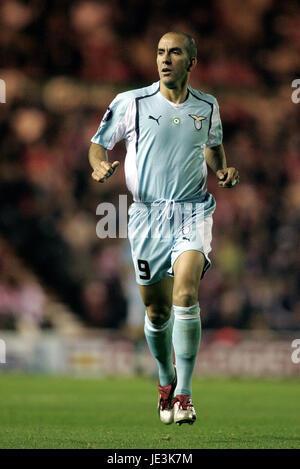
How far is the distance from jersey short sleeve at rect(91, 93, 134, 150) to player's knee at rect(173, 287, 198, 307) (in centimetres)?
115

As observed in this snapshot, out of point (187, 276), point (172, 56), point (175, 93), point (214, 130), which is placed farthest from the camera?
point (214, 130)

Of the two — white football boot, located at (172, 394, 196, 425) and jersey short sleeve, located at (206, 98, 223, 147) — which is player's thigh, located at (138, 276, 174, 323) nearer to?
white football boot, located at (172, 394, 196, 425)

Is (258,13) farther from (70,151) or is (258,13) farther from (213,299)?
(213,299)

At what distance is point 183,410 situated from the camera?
6.35 meters

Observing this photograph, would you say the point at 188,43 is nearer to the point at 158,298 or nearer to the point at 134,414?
the point at 158,298

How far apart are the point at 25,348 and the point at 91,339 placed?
100 cm

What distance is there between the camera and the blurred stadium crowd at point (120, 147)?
16.8 m

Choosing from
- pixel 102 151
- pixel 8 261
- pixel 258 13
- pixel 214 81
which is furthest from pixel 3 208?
pixel 102 151

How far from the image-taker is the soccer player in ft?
21.7

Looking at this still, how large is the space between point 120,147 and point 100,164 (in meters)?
12.0

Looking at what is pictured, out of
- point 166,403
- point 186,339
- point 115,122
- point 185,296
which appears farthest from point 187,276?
point 115,122

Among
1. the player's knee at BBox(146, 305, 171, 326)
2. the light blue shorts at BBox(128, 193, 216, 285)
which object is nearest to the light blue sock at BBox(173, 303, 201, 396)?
the light blue shorts at BBox(128, 193, 216, 285)

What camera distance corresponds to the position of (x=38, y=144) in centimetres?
1834

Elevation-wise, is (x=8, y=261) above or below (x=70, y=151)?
below
